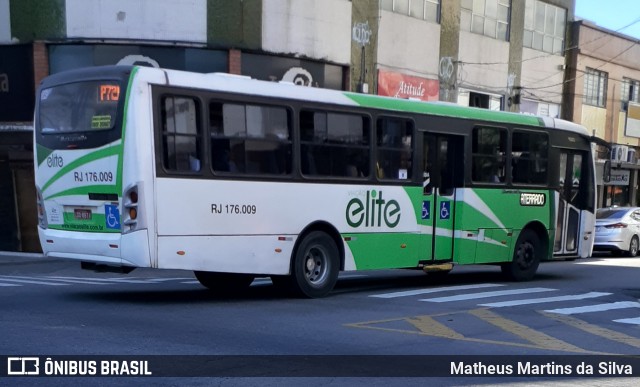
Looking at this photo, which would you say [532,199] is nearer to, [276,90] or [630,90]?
[276,90]

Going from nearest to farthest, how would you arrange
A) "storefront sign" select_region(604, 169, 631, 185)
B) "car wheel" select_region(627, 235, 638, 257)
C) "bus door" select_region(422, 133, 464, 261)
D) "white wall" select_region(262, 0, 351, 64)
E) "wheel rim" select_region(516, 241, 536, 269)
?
1. "bus door" select_region(422, 133, 464, 261)
2. "wheel rim" select_region(516, 241, 536, 269)
3. "white wall" select_region(262, 0, 351, 64)
4. "car wheel" select_region(627, 235, 638, 257)
5. "storefront sign" select_region(604, 169, 631, 185)

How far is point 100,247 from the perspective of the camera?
10141mm

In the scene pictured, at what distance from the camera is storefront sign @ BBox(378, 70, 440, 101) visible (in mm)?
25438

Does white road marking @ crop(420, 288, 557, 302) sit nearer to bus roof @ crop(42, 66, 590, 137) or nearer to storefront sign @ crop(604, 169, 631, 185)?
bus roof @ crop(42, 66, 590, 137)

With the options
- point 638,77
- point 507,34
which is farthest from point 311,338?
point 638,77

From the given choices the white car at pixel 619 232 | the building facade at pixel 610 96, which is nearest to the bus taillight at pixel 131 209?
the white car at pixel 619 232

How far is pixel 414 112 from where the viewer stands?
527 inches

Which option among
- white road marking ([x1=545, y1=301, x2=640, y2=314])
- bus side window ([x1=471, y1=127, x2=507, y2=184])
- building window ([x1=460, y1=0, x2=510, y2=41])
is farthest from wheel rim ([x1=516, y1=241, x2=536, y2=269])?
building window ([x1=460, y1=0, x2=510, y2=41])

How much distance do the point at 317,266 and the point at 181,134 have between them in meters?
3.21

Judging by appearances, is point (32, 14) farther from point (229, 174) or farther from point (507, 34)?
point (507, 34)

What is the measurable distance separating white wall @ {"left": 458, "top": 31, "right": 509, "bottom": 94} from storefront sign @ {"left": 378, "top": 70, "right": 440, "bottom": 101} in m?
1.91

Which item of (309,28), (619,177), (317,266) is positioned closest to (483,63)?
(309,28)

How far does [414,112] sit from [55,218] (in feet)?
20.7

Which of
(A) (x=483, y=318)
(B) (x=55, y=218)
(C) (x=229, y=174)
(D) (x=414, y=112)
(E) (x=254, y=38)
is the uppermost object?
(E) (x=254, y=38)
